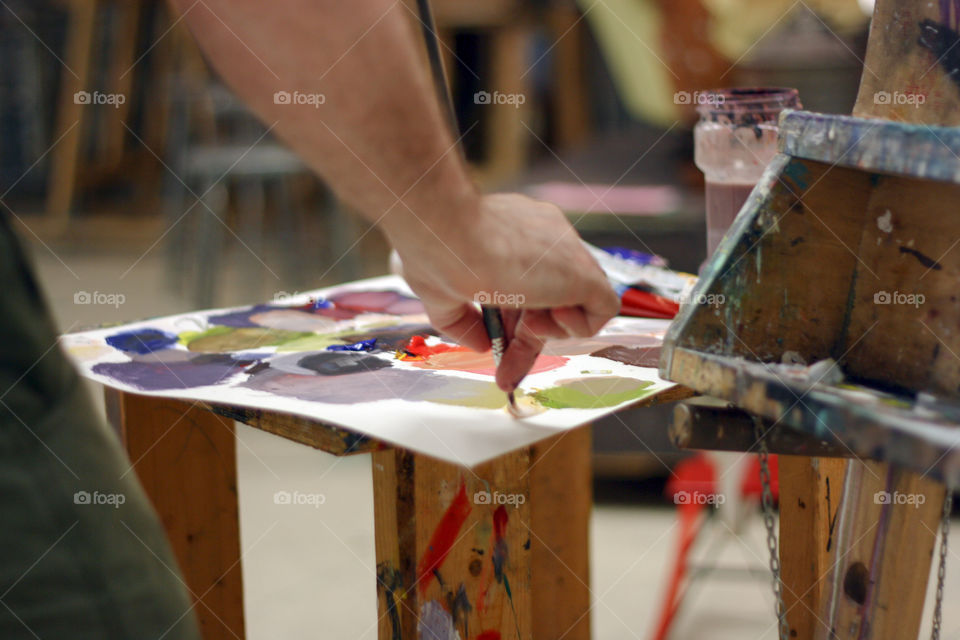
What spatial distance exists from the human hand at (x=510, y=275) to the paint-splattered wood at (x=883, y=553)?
27cm

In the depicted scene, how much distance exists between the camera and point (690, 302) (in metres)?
0.87

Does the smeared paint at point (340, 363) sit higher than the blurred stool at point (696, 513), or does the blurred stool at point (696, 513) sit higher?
the smeared paint at point (340, 363)

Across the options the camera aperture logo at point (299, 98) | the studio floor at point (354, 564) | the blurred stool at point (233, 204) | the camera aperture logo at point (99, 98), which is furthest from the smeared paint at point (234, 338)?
the camera aperture logo at point (99, 98)

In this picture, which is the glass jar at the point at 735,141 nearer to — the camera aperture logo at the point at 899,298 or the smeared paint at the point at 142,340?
the camera aperture logo at the point at 899,298

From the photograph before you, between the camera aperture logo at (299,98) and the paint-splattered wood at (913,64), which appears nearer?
the camera aperture logo at (299,98)

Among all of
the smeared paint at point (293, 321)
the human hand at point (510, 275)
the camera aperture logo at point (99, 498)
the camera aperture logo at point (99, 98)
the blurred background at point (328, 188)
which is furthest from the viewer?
the camera aperture logo at point (99, 98)

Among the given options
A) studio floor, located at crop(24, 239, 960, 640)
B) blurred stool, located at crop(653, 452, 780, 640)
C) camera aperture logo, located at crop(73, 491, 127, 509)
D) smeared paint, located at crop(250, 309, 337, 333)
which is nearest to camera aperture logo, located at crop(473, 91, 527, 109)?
studio floor, located at crop(24, 239, 960, 640)

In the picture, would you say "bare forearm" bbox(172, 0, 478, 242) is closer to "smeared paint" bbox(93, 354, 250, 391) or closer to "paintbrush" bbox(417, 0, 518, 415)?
"paintbrush" bbox(417, 0, 518, 415)

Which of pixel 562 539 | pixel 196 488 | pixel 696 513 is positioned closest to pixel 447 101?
pixel 196 488

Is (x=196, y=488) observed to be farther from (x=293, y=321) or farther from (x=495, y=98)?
(x=495, y=98)

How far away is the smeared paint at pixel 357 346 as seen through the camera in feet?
3.74

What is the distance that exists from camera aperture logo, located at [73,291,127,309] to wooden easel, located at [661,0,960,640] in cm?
342

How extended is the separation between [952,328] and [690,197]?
1.57m

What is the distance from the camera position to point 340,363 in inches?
42.7
